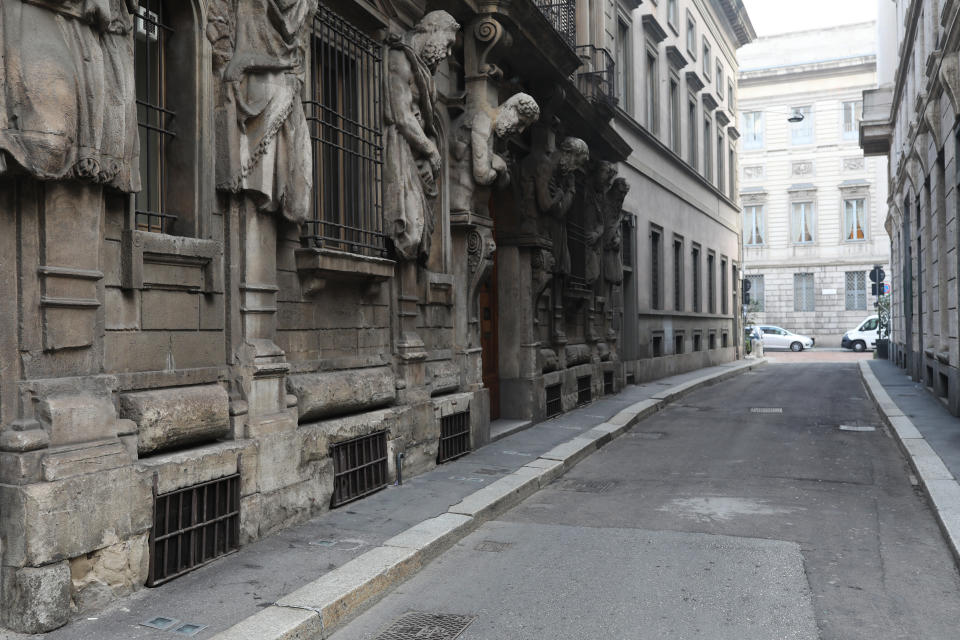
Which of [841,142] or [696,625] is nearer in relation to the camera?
[696,625]

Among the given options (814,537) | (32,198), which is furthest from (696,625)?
(32,198)

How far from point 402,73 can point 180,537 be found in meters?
4.94

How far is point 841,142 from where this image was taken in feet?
156

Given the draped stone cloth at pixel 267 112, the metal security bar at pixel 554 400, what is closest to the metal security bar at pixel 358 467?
the draped stone cloth at pixel 267 112

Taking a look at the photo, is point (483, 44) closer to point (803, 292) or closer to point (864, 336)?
point (864, 336)

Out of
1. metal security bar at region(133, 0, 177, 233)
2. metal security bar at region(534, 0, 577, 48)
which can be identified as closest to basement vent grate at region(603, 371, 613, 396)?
metal security bar at region(534, 0, 577, 48)

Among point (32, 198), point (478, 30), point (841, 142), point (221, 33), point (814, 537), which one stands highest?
point (841, 142)

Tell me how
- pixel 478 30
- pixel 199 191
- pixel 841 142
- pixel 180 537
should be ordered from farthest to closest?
pixel 841 142
pixel 478 30
pixel 199 191
pixel 180 537

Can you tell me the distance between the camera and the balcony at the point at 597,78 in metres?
15.9

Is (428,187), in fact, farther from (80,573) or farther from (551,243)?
(80,573)

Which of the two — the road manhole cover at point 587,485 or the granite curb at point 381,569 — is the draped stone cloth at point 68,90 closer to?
the granite curb at point 381,569

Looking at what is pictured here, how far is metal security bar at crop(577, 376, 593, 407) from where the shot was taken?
1485 cm

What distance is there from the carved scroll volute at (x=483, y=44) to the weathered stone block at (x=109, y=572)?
6.99 meters

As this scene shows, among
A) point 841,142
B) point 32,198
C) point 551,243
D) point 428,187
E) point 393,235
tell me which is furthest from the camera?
point 841,142
